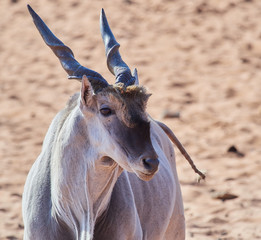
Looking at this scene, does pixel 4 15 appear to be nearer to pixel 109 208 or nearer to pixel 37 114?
pixel 37 114

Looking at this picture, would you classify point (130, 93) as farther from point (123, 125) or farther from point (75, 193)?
point (75, 193)

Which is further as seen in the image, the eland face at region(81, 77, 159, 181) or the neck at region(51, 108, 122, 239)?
the neck at region(51, 108, 122, 239)

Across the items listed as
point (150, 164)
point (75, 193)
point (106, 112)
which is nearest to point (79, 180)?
point (75, 193)

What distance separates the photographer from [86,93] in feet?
11.2

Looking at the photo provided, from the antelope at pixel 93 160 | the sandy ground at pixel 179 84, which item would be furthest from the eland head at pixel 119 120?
the sandy ground at pixel 179 84

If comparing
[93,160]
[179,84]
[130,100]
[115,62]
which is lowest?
[179,84]

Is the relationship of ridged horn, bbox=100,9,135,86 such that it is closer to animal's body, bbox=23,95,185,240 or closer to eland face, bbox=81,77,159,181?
eland face, bbox=81,77,159,181

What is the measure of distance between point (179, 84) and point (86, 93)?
21.2 feet

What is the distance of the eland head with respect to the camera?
10.6ft

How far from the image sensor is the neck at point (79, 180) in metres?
3.52

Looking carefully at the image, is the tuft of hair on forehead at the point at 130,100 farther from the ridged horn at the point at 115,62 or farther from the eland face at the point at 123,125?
the ridged horn at the point at 115,62

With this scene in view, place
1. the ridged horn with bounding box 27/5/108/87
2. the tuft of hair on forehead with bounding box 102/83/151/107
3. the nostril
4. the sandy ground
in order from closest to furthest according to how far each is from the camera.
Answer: the nostril → the tuft of hair on forehead with bounding box 102/83/151/107 → the ridged horn with bounding box 27/5/108/87 → the sandy ground

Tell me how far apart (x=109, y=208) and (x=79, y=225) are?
188 mm

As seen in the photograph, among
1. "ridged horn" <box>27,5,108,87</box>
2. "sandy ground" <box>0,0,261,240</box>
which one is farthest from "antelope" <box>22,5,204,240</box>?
"sandy ground" <box>0,0,261,240</box>
